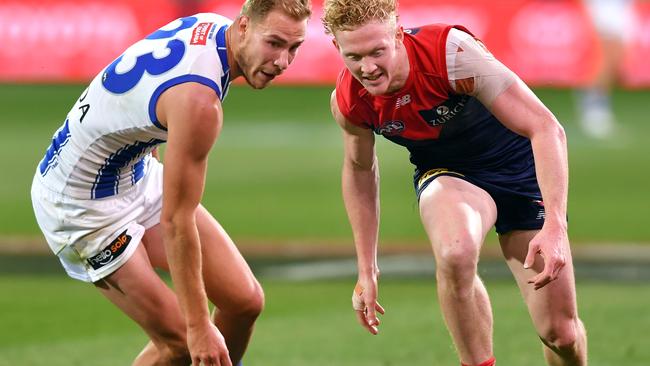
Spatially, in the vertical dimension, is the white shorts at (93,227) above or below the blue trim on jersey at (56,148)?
below

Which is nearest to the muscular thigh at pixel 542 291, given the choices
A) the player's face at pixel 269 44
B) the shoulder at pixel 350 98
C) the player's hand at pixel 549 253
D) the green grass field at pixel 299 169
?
the player's hand at pixel 549 253

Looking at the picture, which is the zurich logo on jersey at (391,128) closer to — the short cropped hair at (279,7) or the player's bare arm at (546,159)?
the player's bare arm at (546,159)

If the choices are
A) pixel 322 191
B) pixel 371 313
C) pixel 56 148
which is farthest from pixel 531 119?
pixel 322 191

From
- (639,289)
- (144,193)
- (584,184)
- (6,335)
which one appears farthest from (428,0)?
(144,193)

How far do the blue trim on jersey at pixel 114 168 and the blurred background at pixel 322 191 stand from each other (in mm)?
1964

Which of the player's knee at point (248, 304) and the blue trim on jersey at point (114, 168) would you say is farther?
the player's knee at point (248, 304)

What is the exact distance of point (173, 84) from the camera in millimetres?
5512

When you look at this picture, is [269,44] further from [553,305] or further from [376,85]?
[553,305]

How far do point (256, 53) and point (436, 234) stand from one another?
119cm

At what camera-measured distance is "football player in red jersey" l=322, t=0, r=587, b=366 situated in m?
5.59

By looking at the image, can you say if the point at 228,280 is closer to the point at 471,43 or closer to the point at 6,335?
the point at 471,43

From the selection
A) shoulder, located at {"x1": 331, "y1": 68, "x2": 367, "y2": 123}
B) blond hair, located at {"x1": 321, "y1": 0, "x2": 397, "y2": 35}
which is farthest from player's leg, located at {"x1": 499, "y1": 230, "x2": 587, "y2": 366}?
blond hair, located at {"x1": 321, "y1": 0, "x2": 397, "y2": 35}

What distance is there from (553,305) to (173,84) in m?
2.27

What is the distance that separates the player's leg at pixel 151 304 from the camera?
238 inches
